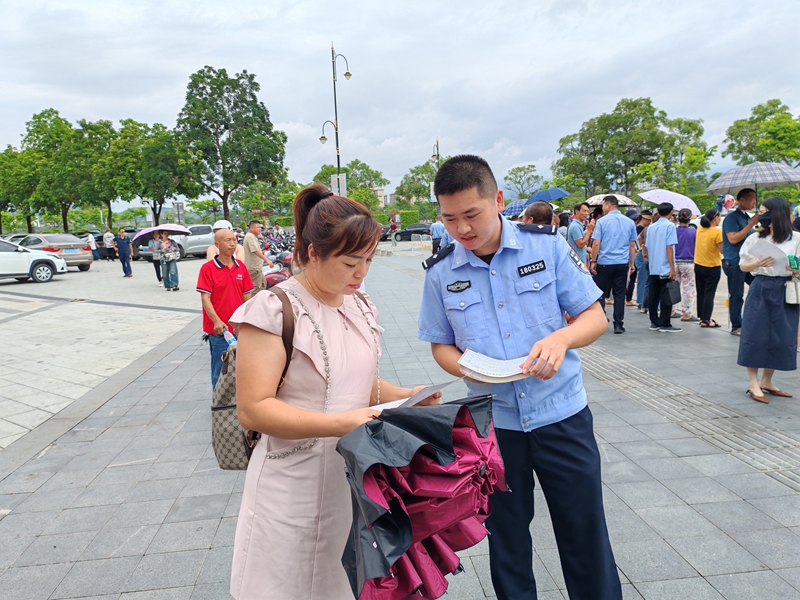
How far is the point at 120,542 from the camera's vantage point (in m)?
2.98

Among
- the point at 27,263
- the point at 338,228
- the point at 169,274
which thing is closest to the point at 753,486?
the point at 338,228

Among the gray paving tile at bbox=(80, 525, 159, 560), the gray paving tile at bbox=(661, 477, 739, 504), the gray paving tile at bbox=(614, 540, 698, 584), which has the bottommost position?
the gray paving tile at bbox=(80, 525, 159, 560)

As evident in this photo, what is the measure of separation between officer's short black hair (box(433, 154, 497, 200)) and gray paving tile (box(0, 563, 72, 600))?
2.76m

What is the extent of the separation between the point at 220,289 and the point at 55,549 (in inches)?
102

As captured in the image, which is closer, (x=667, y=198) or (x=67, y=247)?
(x=667, y=198)

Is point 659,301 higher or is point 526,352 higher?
point 526,352

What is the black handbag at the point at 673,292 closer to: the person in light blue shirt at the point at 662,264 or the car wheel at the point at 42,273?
the person in light blue shirt at the point at 662,264

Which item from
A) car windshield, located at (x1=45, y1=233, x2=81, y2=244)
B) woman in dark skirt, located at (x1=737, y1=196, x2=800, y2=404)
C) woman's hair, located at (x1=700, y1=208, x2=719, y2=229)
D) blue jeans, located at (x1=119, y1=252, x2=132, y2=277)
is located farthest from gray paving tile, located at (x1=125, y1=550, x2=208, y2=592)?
car windshield, located at (x1=45, y1=233, x2=81, y2=244)

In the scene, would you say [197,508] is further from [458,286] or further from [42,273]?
[42,273]

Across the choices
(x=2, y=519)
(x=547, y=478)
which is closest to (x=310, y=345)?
(x=547, y=478)

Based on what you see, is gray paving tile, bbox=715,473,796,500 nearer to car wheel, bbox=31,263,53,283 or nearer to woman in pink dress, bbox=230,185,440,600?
woman in pink dress, bbox=230,185,440,600

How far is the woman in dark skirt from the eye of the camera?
4.57 m

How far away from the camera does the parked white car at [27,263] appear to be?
16.8 meters

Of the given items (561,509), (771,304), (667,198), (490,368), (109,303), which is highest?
Answer: (667,198)
